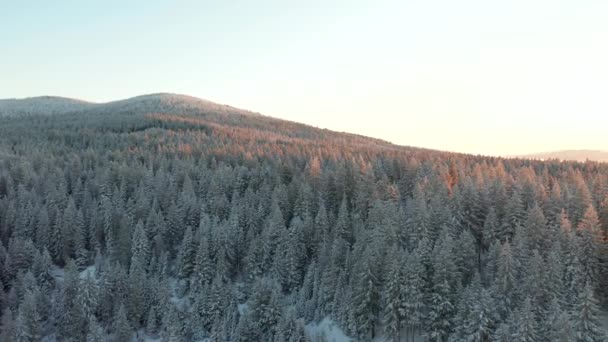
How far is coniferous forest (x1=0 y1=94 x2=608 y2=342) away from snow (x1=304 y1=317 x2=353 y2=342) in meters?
0.35

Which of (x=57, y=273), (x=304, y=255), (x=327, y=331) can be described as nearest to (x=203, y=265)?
(x=304, y=255)

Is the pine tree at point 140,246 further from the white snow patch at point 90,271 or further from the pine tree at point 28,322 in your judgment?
the pine tree at point 28,322

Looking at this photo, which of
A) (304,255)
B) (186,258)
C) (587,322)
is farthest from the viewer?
(186,258)

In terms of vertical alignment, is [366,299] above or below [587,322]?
below

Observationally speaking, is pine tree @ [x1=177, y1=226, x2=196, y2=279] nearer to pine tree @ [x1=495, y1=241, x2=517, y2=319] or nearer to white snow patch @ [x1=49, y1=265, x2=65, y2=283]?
white snow patch @ [x1=49, y1=265, x2=65, y2=283]

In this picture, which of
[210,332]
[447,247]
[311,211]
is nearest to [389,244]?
[447,247]

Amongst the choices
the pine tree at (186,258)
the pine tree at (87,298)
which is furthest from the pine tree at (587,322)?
the pine tree at (87,298)

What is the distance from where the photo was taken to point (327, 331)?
62.7 metres

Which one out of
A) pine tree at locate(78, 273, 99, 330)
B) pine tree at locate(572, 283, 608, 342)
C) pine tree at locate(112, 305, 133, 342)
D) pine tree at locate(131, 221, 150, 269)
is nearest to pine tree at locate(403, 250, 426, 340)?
pine tree at locate(572, 283, 608, 342)

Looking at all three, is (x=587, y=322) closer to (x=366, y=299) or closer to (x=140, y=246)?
(x=366, y=299)

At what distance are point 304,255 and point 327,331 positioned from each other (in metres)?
14.9

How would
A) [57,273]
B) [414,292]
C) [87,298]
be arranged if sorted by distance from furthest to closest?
[57,273] < [87,298] < [414,292]

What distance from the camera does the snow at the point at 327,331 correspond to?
60812 millimetres

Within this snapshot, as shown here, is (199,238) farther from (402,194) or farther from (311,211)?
(402,194)
